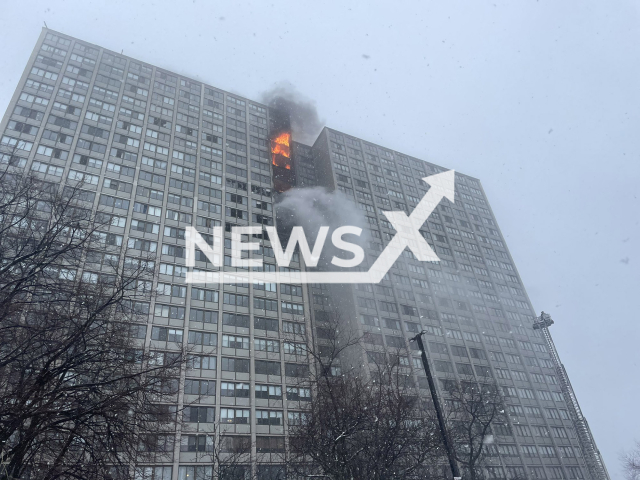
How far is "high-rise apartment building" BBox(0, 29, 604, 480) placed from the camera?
4016 cm

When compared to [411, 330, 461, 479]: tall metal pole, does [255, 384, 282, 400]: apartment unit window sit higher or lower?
higher

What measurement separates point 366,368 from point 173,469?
2150 centimetres

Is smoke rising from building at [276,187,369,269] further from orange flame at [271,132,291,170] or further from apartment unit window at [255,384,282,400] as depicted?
apartment unit window at [255,384,282,400]

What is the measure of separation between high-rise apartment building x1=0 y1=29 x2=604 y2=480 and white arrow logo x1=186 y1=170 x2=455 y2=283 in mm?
983

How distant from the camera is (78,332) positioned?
7992 mm

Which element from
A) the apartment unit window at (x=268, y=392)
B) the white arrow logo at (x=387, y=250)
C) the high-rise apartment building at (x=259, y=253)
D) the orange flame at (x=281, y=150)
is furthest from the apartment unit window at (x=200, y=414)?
the orange flame at (x=281, y=150)

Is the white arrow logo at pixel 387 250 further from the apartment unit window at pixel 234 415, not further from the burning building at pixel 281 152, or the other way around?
the burning building at pixel 281 152

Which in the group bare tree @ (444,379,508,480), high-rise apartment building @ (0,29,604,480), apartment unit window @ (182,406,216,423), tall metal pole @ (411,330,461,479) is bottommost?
tall metal pole @ (411,330,461,479)

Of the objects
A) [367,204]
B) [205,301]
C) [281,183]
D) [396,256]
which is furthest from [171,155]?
[396,256]

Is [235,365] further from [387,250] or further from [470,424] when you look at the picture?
[387,250]

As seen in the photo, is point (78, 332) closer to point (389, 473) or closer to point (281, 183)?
point (389, 473)

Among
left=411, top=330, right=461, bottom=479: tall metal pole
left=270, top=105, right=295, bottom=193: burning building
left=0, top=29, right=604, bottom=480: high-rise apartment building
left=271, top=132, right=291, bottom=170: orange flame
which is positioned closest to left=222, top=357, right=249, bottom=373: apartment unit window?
left=0, top=29, right=604, bottom=480: high-rise apartment building

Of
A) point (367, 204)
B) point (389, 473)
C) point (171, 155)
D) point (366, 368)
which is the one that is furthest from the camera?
point (367, 204)

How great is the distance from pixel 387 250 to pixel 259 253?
20084 millimetres
